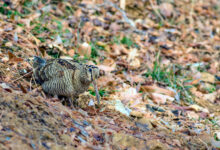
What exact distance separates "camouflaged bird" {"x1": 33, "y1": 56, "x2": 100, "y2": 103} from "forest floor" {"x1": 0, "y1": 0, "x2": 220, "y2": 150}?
0.53 feet

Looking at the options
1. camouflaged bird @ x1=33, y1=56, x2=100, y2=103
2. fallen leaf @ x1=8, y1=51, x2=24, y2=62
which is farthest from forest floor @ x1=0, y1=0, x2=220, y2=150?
camouflaged bird @ x1=33, y1=56, x2=100, y2=103

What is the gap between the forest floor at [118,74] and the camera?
126 inches

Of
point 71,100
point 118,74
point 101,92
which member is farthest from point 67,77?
point 118,74

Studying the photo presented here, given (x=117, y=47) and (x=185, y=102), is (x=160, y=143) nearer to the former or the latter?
(x=185, y=102)

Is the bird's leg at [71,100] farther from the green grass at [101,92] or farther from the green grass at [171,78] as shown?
the green grass at [171,78]

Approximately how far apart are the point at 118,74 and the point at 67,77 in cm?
186

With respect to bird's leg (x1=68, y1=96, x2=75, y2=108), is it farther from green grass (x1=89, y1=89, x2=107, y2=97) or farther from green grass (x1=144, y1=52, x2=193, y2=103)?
green grass (x1=144, y1=52, x2=193, y2=103)

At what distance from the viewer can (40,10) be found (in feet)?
22.0

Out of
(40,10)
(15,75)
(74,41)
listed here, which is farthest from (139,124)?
(40,10)

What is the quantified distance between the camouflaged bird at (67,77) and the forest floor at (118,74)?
0.16 meters

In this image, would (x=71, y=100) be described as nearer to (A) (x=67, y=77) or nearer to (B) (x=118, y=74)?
(A) (x=67, y=77)

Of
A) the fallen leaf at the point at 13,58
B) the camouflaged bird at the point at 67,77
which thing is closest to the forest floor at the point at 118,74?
the fallen leaf at the point at 13,58

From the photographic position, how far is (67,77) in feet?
12.7

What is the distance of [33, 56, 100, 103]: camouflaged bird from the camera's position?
3869 mm
